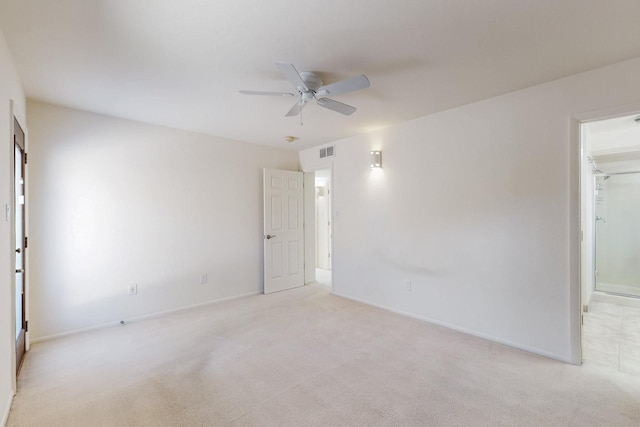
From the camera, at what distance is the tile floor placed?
2496 mm

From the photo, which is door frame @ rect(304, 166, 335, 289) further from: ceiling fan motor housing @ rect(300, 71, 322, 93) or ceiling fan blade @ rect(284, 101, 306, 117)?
ceiling fan motor housing @ rect(300, 71, 322, 93)

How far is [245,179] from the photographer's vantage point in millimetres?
4703

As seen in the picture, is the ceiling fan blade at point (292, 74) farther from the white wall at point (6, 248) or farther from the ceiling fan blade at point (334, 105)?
the white wall at point (6, 248)

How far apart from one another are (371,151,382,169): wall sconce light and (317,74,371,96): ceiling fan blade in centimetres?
184

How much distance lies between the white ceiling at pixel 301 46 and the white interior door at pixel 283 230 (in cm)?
202

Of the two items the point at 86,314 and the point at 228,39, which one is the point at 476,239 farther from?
the point at 86,314

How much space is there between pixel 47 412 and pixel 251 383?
1.32 m

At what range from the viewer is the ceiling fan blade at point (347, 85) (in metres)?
2.04

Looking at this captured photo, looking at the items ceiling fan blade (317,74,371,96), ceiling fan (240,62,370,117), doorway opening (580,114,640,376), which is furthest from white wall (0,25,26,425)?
doorway opening (580,114,640,376)

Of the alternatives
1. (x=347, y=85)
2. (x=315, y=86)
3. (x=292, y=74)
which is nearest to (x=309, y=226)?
(x=315, y=86)

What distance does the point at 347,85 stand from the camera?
2143mm

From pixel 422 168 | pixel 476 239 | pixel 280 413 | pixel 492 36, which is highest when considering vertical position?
pixel 492 36

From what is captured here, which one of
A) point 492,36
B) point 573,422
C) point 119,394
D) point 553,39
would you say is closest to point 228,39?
point 492,36

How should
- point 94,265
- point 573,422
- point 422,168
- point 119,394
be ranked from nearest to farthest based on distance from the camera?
1. point 573,422
2. point 119,394
3. point 94,265
4. point 422,168
